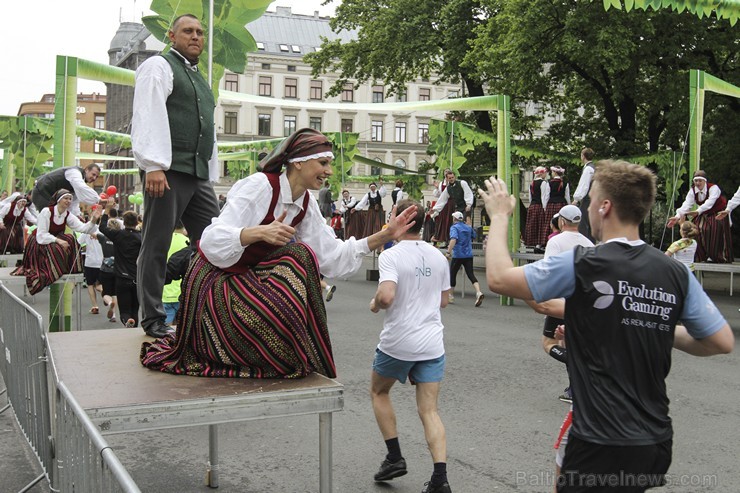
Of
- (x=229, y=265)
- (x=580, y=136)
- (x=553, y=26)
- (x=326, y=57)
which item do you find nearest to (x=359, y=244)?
(x=229, y=265)

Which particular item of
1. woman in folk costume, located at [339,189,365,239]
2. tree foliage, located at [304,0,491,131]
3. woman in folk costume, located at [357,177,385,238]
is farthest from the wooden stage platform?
tree foliage, located at [304,0,491,131]

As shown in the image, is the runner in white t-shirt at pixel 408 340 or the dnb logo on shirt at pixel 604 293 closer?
the dnb logo on shirt at pixel 604 293

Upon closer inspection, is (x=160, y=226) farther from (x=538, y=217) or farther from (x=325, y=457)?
A: (x=538, y=217)

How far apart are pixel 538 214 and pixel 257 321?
1667 cm

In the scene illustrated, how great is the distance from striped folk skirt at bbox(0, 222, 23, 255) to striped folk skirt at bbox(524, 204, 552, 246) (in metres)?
11.9

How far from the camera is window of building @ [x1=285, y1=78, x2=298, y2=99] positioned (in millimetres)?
76500

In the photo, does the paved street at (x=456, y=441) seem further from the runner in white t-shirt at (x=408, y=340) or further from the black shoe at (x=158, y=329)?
the black shoe at (x=158, y=329)

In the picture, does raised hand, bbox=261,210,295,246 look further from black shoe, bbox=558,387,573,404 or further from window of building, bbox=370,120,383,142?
window of building, bbox=370,120,383,142

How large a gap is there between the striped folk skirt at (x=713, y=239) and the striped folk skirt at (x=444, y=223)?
586 cm

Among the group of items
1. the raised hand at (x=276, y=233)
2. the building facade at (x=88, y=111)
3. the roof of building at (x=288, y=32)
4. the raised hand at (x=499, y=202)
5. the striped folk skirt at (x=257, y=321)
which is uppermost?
the roof of building at (x=288, y=32)

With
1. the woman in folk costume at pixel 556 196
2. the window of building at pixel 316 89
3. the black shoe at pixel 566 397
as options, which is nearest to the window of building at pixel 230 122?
the window of building at pixel 316 89

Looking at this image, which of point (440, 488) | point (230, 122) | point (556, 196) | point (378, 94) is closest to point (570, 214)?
point (440, 488)

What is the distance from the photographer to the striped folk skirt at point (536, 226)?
19.3 meters

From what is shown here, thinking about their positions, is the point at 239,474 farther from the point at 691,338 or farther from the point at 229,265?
the point at 691,338
